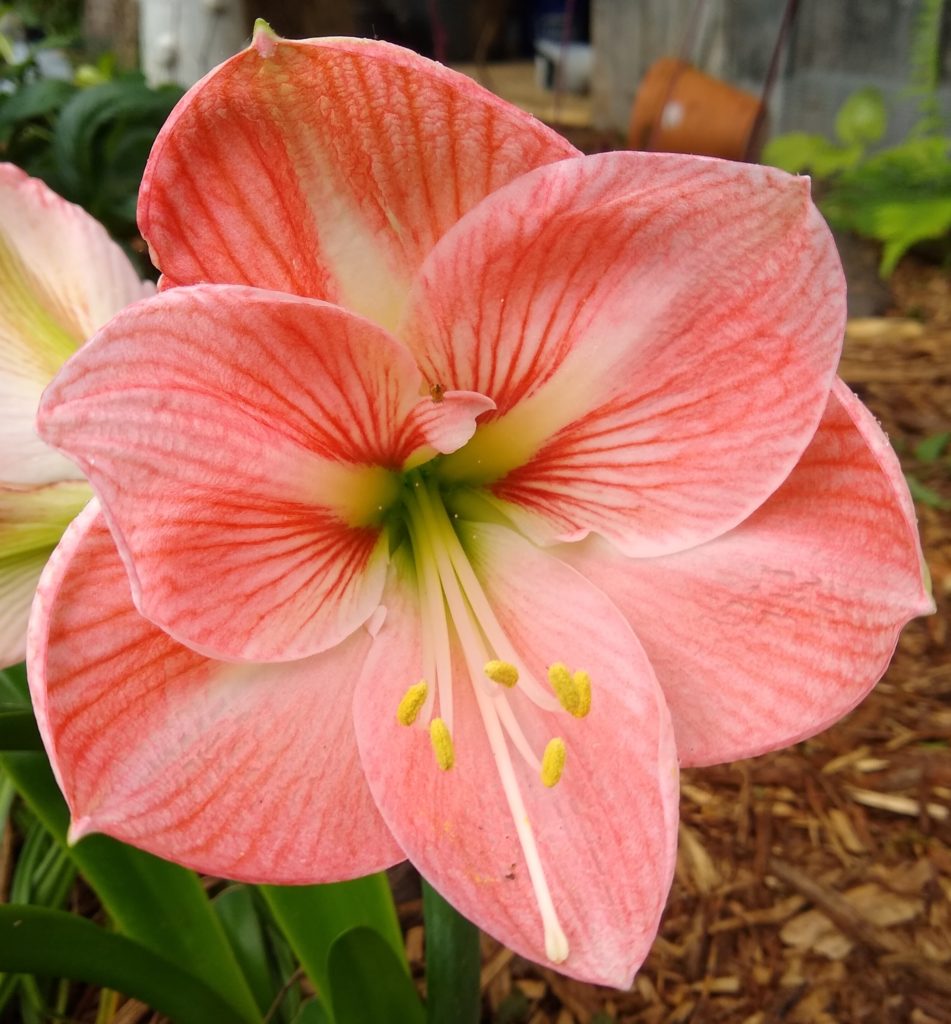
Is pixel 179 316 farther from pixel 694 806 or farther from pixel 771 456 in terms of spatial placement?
pixel 694 806

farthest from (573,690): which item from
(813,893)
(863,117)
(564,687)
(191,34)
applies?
(863,117)

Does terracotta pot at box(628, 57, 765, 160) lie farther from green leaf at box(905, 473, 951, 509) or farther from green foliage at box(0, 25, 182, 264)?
green foliage at box(0, 25, 182, 264)

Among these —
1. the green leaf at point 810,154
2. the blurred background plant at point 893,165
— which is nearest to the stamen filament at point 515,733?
the blurred background plant at point 893,165

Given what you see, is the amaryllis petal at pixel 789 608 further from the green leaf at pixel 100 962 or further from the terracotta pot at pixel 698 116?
the terracotta pot at pixel 698 116

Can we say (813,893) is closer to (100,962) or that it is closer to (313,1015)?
(313,1015)

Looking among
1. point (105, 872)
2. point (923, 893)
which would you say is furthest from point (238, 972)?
point (923, 893)

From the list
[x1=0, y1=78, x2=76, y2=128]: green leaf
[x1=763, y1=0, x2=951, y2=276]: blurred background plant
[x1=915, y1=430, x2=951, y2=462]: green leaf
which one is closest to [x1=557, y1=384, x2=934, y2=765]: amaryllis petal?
[x1=0, y1=78, x2=76, y2=128]: green leaf
